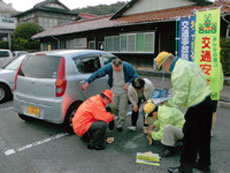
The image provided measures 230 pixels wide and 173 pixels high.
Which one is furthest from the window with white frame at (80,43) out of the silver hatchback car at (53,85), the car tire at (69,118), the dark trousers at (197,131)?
the dark trousers at (197,131)

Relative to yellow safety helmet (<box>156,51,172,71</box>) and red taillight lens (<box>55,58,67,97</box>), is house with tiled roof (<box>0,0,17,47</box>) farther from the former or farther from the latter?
yellow safety helmet (<box>156,51,172,71</box>)

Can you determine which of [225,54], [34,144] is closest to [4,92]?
[34,144]

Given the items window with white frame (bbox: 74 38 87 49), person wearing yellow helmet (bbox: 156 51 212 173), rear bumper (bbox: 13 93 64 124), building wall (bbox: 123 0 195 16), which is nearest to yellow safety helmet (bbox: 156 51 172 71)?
person wearing yellow helmet (bbox: 156 51 212 173)

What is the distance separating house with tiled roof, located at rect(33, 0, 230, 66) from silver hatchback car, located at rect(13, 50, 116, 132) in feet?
24.0

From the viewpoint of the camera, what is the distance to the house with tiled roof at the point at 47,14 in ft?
115

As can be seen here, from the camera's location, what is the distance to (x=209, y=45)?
4.03 meters

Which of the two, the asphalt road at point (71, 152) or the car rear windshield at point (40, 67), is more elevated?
the car rear windshield at point (40, 67)

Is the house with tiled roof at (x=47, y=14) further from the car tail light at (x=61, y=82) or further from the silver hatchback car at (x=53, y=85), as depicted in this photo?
the car tail light at (x=61, y=82)

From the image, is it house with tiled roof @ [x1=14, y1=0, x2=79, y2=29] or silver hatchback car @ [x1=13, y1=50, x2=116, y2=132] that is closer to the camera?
silver hatchback car @ [x1=13, y1=50, x2=116, y2=132]

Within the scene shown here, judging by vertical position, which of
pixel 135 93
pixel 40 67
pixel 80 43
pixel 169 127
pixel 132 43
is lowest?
pixel 169 127

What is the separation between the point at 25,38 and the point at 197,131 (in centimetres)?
2745

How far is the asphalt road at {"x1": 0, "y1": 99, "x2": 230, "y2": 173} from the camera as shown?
2.75 m

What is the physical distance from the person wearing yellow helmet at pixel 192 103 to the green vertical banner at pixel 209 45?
1422 mm

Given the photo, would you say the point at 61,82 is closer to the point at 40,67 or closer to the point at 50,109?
the point at 50,109
